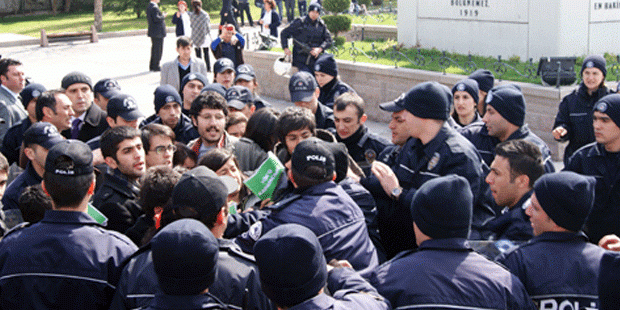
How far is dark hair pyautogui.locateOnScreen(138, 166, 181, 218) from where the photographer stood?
405 cm

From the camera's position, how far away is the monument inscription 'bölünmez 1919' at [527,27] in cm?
1247

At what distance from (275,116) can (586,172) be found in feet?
9.36

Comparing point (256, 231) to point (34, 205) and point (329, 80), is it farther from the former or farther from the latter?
point (329, 80)

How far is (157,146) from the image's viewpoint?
5551 mm

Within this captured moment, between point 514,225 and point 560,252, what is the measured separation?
773 millimetres

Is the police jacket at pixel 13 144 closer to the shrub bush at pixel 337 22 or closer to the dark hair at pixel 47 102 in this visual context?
the dark hair at pixel 47 102

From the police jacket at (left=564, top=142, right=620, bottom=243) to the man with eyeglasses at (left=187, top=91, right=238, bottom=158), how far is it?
3.17 m

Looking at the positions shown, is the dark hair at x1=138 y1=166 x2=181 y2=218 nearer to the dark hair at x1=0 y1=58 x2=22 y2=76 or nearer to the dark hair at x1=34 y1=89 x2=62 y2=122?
the dark hair at x1=34 y1=89 x2=62 y2=122

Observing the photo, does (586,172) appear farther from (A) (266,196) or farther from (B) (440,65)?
(B) (440,65)

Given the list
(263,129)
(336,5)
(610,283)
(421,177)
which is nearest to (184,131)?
(263,129)

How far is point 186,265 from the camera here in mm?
2854

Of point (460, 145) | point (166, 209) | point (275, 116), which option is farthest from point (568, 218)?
point (275, 116)

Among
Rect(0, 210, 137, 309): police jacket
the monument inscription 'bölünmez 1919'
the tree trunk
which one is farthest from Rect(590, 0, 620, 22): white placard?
the tree trunk

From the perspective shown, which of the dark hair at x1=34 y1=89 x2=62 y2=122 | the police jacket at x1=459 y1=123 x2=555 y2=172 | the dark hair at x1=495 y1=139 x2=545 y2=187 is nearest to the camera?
the dark hair at x1=495 y1=139 x2=545 y2=187
